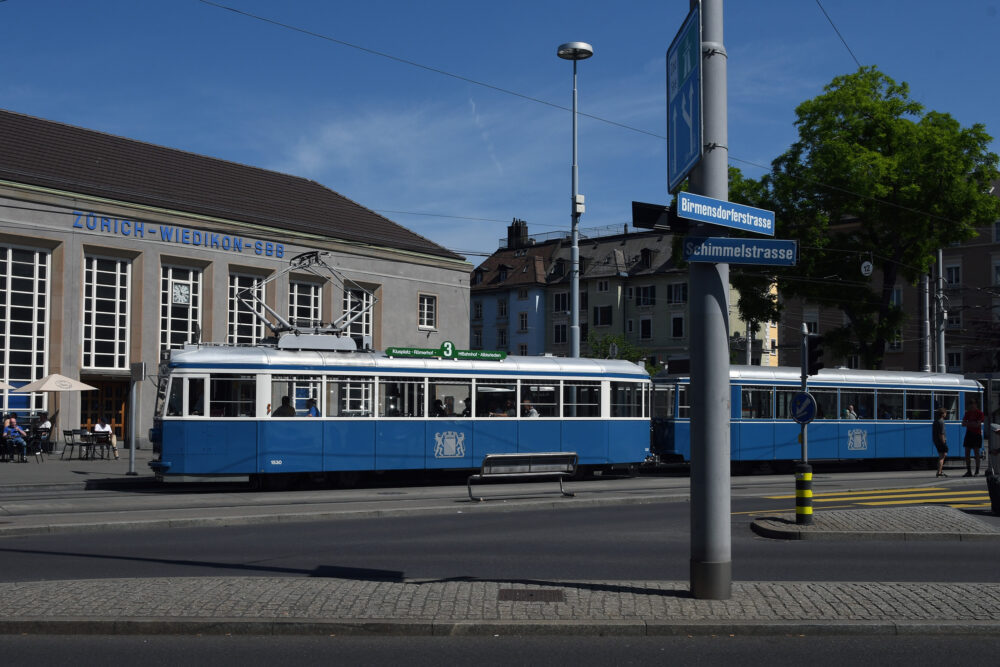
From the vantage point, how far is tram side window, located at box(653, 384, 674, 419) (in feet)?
86.6

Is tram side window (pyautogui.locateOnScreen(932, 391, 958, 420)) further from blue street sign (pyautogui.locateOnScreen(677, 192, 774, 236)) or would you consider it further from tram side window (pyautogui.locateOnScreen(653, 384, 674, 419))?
blue street sign (pyautogui.locateOnScreen(677, 192, 774, 236))

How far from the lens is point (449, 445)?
22719 mm

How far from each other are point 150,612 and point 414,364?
15.1m

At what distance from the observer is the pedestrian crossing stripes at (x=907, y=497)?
18188mm

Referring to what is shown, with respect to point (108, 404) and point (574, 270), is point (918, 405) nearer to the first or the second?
point (574, 270)

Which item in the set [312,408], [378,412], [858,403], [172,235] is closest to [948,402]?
[858,403]

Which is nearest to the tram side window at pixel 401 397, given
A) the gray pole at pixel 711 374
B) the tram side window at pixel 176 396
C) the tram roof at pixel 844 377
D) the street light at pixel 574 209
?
the tram side window at pixel 176 396

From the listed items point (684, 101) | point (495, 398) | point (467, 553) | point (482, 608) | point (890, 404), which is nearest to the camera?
point (482, 608)

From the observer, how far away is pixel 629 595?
327 inches

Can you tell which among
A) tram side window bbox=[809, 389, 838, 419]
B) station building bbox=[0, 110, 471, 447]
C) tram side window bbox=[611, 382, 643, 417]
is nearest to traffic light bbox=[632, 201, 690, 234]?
tram side window bbox=[611, 382, 643, 417]

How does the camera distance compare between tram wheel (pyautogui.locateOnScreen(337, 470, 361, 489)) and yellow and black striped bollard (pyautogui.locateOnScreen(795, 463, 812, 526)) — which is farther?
tram wheel (pyautogui.locateOnScreen(337, 470, 361, 489))

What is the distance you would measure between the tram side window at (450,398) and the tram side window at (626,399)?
3887 mm

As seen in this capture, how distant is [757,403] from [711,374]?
19.7 meters

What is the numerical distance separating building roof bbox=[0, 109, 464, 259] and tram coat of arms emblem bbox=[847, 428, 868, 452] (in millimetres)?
21423
